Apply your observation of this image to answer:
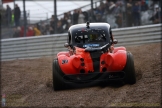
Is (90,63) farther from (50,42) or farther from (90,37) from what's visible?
(50,42)

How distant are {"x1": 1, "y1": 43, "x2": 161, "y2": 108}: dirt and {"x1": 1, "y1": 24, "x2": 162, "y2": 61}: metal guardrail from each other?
3.21m

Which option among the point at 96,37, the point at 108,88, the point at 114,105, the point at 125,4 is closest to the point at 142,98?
the point at 114,105

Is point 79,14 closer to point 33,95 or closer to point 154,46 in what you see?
point 154,46

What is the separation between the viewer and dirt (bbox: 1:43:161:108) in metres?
8.21

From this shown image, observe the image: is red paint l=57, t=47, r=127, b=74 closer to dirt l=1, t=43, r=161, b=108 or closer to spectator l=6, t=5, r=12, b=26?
dirt l=1, t=43, r=161, b=108

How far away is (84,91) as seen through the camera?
968 centimetres

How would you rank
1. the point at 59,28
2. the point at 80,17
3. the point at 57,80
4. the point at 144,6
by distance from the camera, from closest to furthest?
1. the point at 57,80
2. the point at 144,6
3. the point at 80,17
4. the point at 59,28

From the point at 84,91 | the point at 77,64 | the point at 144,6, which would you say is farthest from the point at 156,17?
the point at 84,91

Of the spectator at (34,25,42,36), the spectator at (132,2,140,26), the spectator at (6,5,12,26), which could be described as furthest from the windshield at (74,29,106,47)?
the spectator at (6,5,12,26)

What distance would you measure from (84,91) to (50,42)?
9853 millimetres

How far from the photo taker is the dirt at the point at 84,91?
8.21 metres

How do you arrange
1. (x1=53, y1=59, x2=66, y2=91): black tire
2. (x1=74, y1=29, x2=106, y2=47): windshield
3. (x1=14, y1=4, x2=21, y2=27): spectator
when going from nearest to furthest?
(x1=53, y1=59, x2=66, y2=91): black tire, (x1=74, y1=29, x2=106, y2=47): windshield, (x1=14, y1=4, x2=21, y2=27): spectator

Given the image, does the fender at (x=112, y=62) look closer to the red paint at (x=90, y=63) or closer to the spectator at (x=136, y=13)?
the red paint at (x=90, y=63)

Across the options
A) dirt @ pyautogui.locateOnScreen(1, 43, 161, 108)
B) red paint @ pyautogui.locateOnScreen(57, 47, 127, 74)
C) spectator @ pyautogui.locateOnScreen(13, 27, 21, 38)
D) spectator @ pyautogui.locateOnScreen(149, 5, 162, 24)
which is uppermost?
spectator @ pyautogui.locateOnScreen(149, 5, 162, 24)
